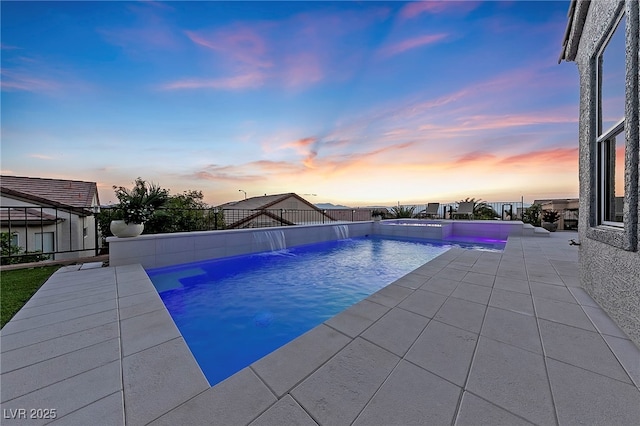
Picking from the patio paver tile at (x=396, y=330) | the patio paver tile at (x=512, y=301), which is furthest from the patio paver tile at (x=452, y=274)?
the patio paver tile at (x=396, y=330)

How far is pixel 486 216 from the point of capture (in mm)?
10875

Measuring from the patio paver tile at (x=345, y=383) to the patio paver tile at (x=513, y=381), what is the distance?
467mm

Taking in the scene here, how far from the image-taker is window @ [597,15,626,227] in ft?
6.17

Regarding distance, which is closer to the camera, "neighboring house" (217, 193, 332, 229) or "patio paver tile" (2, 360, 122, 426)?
"patio paver tile" (2, 360, 122, 426)

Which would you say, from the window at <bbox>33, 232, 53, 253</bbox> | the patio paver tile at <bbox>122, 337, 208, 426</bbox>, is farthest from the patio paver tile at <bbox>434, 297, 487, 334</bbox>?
the window at <bbox>33, 232, 53, 253</bbox>

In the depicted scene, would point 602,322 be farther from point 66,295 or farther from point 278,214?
point 278,214

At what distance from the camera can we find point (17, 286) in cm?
292

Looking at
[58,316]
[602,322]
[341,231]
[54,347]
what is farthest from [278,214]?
[602,322]

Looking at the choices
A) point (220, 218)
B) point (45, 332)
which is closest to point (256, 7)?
point (220, 218)

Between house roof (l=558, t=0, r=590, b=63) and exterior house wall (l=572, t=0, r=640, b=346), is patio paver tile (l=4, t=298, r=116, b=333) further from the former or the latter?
house roof (l=558, t=0, r=590, b=63)

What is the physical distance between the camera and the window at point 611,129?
74.1 inches

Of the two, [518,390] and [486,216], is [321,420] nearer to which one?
[518,390]

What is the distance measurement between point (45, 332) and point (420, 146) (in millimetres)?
10512

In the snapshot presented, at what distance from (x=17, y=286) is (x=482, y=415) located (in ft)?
16.7
